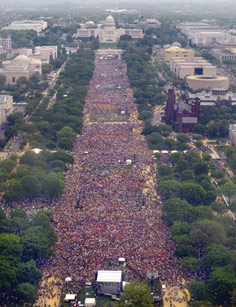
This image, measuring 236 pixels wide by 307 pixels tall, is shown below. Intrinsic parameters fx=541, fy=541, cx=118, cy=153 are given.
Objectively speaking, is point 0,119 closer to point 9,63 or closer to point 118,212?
point 118,212

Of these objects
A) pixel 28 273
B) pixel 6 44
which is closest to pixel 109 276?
pixel 28 273

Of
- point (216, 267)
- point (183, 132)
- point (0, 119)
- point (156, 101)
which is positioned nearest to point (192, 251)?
point (216, 267)

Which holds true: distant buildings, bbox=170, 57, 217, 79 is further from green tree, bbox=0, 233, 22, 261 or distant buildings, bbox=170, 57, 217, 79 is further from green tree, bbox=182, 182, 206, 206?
green tree, bbox=0, 233, 22, 261

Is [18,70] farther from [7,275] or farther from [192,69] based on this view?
[7,275]

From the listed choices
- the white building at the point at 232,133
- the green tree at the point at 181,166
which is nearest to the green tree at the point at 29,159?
the green tree at the point at 181,166

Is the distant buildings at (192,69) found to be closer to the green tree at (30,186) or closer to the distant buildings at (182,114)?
the distant buildings at (182,114)
